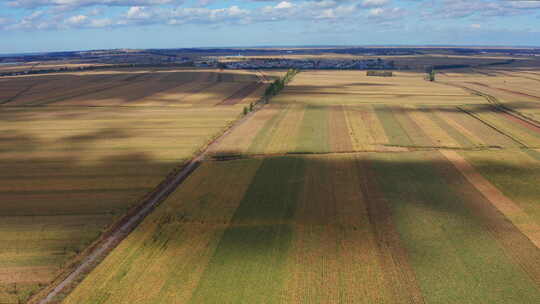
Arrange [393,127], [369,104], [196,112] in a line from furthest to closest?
[369,104]
[196,112]
[393,127]

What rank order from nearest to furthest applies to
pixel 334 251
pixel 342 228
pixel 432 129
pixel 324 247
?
pixel 334 251
pixel 324 247
pixel 342 228
pixel 432 129

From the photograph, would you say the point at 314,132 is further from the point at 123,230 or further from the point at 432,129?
the point at 123,230

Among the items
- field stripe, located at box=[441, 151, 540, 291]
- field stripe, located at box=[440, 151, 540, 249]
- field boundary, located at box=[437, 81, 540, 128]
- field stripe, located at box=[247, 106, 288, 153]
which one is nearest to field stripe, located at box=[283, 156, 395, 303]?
field stripe, located at box=[441, 151, 540, 291]

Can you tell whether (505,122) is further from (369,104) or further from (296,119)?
(296,119)

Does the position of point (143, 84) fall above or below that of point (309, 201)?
above

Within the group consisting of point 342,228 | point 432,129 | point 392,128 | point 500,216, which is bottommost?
point 342,228

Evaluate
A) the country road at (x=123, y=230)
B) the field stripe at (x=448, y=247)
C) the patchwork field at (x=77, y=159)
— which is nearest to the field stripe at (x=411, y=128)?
the field stripe at (x=448, y=247)

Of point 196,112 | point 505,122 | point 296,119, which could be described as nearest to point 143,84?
point 196,112

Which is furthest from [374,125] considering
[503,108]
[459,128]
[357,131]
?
[503,108]
